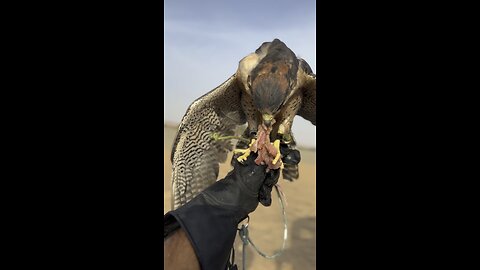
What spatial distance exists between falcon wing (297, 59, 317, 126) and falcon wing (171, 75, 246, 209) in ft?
1.44

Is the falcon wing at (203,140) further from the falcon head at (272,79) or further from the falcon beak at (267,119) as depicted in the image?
the falcon beak at (267,119)

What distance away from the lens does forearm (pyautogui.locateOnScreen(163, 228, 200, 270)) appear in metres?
1.33

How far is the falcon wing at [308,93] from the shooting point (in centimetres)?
209

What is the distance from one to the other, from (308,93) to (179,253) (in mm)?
1408

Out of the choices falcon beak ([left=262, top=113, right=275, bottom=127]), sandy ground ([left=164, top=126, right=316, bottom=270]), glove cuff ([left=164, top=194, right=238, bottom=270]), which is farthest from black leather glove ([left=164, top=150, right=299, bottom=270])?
sandy ground ([left=164, top=126, right=316, bottom=270])

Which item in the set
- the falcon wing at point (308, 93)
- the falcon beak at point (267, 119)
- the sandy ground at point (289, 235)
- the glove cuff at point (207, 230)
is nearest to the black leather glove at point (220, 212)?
the glove cuff at point (207, 230)

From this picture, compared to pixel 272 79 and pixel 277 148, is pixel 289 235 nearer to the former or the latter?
pixel 277 148

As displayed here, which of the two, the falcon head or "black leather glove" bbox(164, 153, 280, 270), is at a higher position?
the falcon head

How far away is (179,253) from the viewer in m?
1.35

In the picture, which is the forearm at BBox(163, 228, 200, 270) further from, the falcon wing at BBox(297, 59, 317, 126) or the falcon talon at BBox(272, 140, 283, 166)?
the falcon wing at BBox(297, 59, 317, 126)

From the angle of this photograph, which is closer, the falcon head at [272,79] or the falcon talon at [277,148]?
the falcon head at [272,79]

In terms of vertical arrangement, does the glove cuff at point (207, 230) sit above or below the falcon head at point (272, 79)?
below
